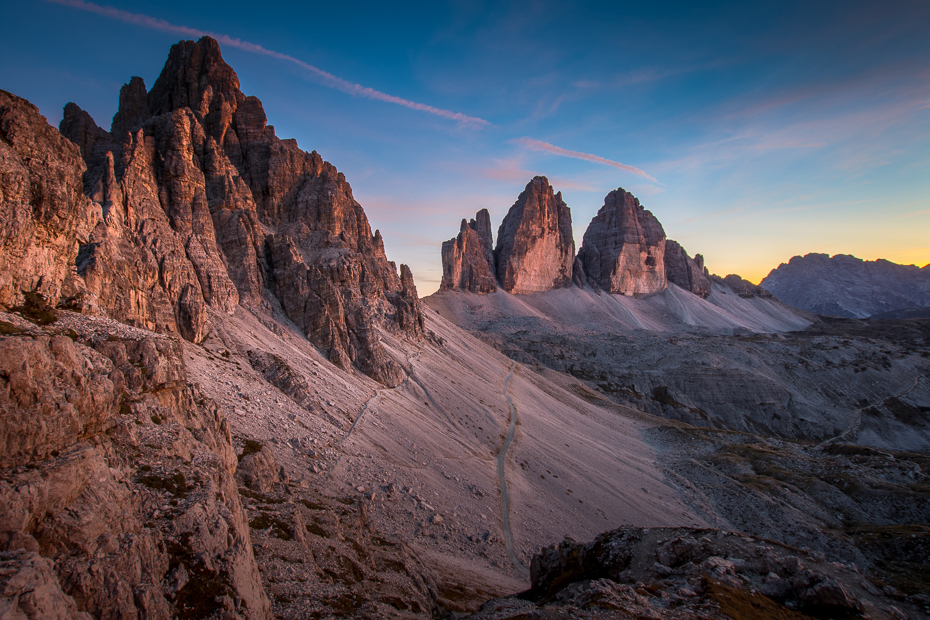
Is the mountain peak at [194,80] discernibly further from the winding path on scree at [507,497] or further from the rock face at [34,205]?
the winding path on scree at [507,497]

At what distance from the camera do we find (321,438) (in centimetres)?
3309

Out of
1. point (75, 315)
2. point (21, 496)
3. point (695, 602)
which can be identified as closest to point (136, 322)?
point (75, 315)

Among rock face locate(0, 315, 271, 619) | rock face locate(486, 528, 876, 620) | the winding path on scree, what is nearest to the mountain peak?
rock face locate(0, 315, 271, 619)

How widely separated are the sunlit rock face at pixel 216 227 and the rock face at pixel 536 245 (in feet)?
346

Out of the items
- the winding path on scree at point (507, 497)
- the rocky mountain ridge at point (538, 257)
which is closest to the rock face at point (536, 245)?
the rocky mountain ridge at point (538, 257)

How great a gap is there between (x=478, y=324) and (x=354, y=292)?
306 ft

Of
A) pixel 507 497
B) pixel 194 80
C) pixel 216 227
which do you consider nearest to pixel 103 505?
pixel 507 497

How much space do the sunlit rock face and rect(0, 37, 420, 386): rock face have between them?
169mm

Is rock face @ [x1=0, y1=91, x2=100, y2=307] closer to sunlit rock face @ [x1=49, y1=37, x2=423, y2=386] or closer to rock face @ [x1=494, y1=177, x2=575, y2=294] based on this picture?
sunlit rock face @ [x1=49, y1=37, x2=423, y2=386]

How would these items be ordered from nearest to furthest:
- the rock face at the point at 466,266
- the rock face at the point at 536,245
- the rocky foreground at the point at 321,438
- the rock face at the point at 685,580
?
1. the rocky foreground at the point at 321,438
2. the rock face at the point at 685,580
3. the rock face at the point at 466,266
4. the rock face at the point at 536,245

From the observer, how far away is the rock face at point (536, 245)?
183125 mm

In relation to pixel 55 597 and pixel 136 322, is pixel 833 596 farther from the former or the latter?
pixel 136 322

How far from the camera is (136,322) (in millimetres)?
31328

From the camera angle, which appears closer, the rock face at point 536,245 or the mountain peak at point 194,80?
the mountain peak at point 194,80
